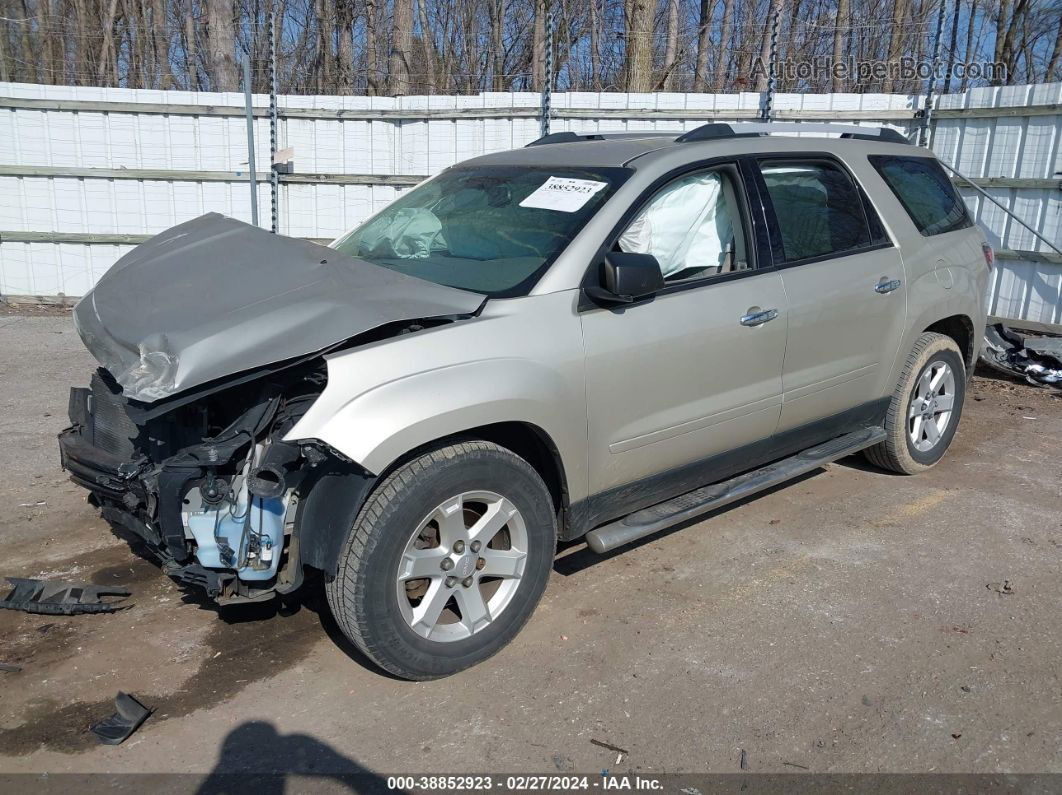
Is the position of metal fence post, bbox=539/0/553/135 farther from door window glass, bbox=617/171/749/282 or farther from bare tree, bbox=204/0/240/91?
door window glass, bbox=617/171/749/282

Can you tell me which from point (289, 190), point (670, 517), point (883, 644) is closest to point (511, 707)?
point (670, 517)

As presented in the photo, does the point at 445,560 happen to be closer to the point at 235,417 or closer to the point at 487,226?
the point at 235,417

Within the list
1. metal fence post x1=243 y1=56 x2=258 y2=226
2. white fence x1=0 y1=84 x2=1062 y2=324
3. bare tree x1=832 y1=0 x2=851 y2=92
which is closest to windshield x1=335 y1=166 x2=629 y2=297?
white fence x1=0 y1=84 x2=1062 y2=324

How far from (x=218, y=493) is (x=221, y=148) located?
26.6 feet

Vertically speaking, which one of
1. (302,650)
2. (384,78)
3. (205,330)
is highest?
(384,78)

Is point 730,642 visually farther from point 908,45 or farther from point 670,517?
point 908,45

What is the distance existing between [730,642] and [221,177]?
848 centimetres

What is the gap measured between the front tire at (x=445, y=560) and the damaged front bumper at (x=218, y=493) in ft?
0.85

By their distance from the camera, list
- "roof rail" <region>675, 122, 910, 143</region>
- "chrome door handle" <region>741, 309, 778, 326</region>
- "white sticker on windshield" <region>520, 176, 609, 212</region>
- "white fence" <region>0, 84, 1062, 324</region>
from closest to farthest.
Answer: "white sticker on windshield" <region>520, 176, 609, 212</region> < "chrome door handle" <region>741, 309, 778, 326</region> < "roof rail" <region>675, 122, 910, 143</region> < "white fence" <region>0, 84, 1062, 324</region>

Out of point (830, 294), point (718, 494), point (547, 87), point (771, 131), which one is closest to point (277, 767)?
point (718, 494)

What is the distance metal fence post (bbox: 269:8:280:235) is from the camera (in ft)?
31.6

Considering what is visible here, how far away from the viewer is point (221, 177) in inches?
400

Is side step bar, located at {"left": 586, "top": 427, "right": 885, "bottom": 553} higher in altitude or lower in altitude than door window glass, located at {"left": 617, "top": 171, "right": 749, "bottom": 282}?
lower

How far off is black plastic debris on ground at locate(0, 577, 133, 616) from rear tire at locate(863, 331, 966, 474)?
408cm
